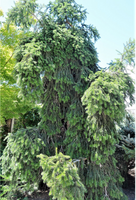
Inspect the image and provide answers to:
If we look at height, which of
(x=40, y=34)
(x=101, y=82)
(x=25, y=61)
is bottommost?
(x=101, y=82)

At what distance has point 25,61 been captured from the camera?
2.97m

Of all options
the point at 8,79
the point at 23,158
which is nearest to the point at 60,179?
the point at 23,158

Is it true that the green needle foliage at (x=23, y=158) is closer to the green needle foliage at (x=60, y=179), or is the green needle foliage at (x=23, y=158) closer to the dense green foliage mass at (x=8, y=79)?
the green needle foliage at (x=60, y=179)

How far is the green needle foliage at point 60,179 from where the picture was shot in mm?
2166

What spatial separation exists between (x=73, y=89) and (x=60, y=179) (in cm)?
231

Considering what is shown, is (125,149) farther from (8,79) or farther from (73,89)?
(8,79)

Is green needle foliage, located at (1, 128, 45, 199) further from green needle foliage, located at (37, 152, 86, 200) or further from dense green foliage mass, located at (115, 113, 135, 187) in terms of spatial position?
dense green foliage mass, located at (115, 113, 135, 187)

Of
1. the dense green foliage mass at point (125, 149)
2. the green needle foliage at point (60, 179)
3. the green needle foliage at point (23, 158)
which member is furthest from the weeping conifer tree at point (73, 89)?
the green needle foliage at point (60, 179)

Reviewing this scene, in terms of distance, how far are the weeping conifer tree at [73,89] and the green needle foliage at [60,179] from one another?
3.27ft

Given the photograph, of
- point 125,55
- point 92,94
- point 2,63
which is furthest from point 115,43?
point 2,63

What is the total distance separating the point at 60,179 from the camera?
6.94ft

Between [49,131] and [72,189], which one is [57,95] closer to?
[49,131]

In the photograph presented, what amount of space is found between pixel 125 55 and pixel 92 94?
5.70ft

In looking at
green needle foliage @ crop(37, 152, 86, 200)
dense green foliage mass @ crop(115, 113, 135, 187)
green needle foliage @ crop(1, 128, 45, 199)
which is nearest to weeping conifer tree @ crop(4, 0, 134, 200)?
green needle foliage @ crop(1, 128, 45, 199)
